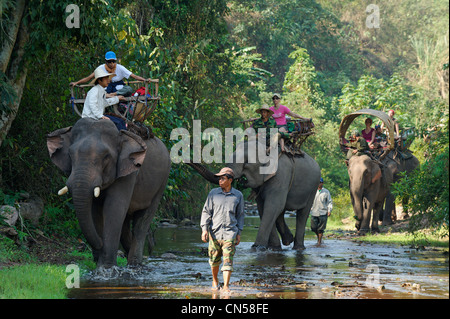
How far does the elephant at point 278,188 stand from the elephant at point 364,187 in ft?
9.59

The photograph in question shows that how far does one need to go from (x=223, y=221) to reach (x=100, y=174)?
6.01ft

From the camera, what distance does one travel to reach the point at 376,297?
8961 mm

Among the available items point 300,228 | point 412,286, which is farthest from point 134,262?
point 300,228

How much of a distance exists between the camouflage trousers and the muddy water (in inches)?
12.5

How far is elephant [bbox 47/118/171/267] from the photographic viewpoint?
1027cm

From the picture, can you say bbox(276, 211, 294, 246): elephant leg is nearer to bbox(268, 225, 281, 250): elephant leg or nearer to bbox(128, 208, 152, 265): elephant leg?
bbox(268, 225, 281, 250): elephant leg

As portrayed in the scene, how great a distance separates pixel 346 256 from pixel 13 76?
675 centimetres

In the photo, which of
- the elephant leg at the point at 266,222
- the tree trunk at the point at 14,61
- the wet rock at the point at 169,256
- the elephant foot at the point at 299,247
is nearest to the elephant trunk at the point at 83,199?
the tree trunk at the point at 14,61

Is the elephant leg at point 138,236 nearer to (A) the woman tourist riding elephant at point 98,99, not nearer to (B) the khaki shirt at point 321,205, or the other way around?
(A) the woman tourist riding elephant at point 98,99

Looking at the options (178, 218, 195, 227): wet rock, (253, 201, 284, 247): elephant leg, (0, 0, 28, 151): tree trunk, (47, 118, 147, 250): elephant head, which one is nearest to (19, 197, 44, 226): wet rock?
(0, 0, 28, 151): tree trunk

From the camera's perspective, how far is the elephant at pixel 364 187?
20.1 metres

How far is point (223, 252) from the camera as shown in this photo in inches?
385
